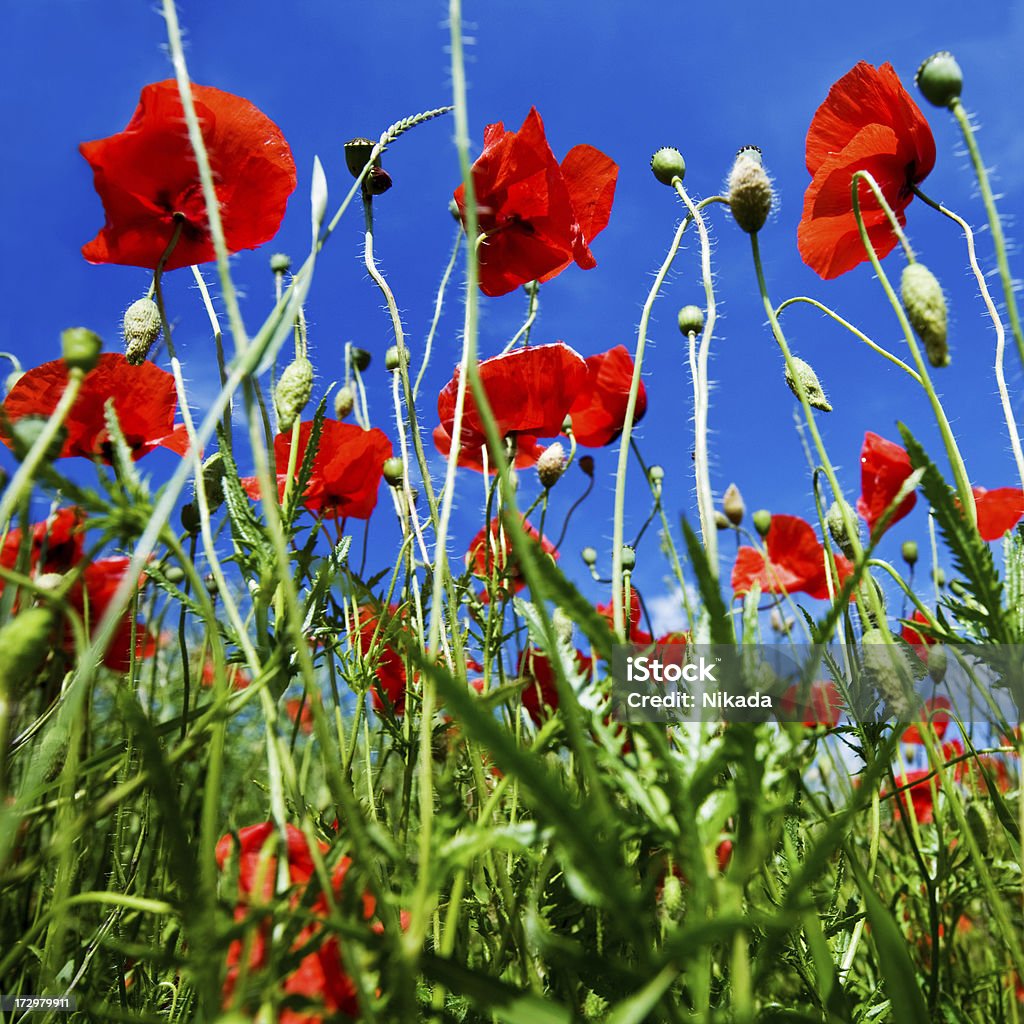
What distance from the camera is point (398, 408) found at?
0.96 metres

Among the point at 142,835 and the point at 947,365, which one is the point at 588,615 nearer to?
the point at 947,365

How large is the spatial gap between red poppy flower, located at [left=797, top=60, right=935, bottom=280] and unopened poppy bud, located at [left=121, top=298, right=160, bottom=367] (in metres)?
0.71

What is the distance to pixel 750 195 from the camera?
653 mm

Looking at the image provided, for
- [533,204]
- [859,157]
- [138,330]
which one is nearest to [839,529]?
[859,157]

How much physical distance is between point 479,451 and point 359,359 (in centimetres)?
27

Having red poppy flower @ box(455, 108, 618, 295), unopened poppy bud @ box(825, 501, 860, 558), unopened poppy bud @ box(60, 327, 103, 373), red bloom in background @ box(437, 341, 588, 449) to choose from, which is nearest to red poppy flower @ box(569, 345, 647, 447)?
red bloom in background @ box(437, 341, 588, 449)

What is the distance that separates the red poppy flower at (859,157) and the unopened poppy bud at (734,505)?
2.56 feet

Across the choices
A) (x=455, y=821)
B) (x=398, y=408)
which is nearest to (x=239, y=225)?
(x=398, y=408)

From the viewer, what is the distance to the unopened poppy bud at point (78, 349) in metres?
0.40

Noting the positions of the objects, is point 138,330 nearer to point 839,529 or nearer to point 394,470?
point 394,470

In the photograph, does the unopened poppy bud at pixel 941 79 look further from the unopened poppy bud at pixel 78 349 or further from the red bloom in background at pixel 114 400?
the red bloom in background at pixel 114 400

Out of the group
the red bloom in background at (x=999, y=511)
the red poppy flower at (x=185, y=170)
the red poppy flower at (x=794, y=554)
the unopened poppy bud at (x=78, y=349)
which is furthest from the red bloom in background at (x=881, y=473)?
the unopened poppy bud at (x=78, y=349)

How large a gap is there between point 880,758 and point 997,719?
1.31 ft

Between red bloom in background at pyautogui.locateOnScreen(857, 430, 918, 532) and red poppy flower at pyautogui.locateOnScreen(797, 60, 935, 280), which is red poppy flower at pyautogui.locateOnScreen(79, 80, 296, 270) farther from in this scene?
red bloom in background at pyautogui.locateOnScreen(857, 430, 918, 532)
